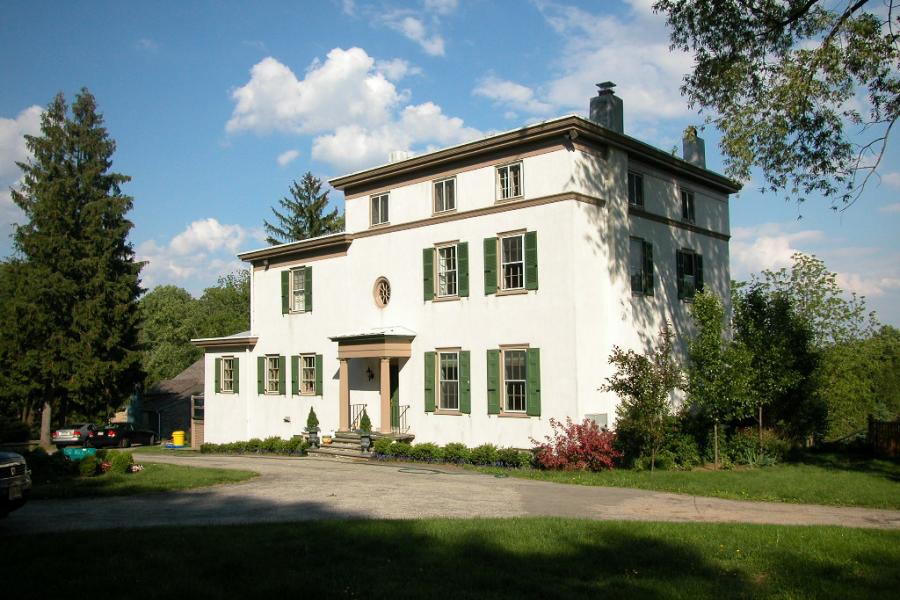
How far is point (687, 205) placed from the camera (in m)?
26.9

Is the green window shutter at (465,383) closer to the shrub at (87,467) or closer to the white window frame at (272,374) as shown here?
the white window frame at (272,374)

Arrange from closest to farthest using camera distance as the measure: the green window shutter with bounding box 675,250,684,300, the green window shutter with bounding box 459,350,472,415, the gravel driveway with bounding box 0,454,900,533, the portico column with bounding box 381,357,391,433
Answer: the gravel driveway with bounding box 0,454,900,533 < the green window shutter with bounding box 459,350,472,415 < the portico column with bounding box 381,357,391,433 < the green window shutter with bounding box 675,250,684,300

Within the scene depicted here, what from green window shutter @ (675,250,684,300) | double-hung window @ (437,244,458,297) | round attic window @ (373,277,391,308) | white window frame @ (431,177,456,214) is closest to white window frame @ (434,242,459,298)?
double-hung window @ (437,244,458,297)

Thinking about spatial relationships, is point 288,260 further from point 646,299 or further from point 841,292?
point 841,292

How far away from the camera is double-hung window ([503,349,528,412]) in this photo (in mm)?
22406

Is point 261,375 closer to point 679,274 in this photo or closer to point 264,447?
point 264,447

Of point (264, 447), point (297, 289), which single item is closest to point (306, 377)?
point (264, 447)

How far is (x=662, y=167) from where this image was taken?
25344 millimetres

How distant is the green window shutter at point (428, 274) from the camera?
24.8 metres

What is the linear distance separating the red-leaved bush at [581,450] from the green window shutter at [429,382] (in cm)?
476

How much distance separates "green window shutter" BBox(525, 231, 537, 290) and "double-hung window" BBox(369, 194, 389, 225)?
6.41 metres

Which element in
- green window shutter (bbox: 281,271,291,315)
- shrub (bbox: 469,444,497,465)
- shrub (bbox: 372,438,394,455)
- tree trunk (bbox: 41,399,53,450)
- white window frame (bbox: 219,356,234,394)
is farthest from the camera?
tree trunk (bbox: 41,399,53,450)

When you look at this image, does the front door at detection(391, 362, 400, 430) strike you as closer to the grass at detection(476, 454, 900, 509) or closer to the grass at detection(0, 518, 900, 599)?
the grass at detection(476, 454, 900, 509)

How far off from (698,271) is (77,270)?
30480 millimetres
